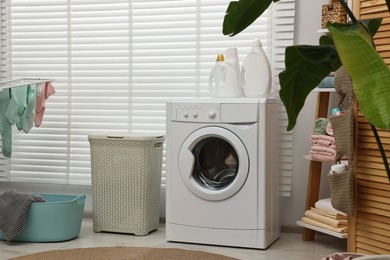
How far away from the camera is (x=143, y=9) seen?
12.9 ft

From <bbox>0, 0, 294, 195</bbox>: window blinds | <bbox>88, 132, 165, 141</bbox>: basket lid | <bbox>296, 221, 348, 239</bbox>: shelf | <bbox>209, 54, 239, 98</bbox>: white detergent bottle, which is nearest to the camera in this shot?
<bbox>296, 221, 348, 239</bbox>: shelf

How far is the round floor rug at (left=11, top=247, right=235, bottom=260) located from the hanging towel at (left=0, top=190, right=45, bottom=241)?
0.94ft

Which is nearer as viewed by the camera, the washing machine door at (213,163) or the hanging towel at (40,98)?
the washing machine door at (213,163)

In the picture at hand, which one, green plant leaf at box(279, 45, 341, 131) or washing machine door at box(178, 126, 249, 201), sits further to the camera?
washing machine door at box(178, 126, 249, 201)

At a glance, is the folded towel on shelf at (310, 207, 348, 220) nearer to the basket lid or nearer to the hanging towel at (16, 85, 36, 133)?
the basket lid

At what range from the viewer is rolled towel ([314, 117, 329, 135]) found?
3.25 meters

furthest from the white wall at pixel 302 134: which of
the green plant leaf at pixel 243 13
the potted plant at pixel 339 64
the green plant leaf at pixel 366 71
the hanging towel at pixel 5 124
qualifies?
the green plant leaf at pixel 366 71

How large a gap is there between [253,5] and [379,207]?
120cm

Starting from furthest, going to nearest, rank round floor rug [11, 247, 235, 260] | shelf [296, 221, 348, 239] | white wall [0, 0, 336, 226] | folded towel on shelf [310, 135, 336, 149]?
white wall [0, 0, 336, 226] → folded towel on shelf [310, 135, 336, 149] → shelf [296, 221, 348, 239] → round floor rug [11, 247, 235, 260]

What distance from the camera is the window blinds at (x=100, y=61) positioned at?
3.82 meters

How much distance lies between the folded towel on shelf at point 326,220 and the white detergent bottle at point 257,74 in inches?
28.0

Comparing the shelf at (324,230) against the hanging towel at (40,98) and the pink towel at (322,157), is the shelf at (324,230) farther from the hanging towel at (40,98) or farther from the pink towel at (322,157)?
the hanging towel at (40,98)

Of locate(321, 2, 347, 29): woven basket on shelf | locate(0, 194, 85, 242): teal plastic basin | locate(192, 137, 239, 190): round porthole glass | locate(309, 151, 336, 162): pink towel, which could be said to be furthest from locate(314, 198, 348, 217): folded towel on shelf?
locate(0, 194, 85, 242): teal plastic basin

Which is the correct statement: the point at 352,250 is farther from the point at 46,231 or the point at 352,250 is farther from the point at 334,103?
the point at 46,231
